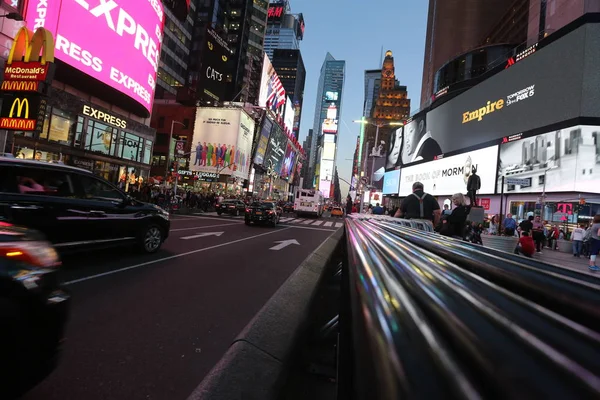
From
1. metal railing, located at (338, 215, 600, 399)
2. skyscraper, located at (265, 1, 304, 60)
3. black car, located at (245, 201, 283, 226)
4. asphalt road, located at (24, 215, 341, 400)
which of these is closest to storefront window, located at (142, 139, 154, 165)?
black car, located at (245, 201, 283, 226)

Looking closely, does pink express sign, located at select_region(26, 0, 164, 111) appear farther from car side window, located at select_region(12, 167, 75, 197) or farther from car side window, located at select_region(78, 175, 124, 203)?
car side window, located at select_region(12, 167, 75, 197)

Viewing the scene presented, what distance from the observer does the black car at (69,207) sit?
5.29m

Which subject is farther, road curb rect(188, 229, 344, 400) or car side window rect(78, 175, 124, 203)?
car side window rect(78, 175, 124, 203)

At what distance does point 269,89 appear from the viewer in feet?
245

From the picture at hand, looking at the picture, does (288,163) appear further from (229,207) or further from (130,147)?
(229,207)

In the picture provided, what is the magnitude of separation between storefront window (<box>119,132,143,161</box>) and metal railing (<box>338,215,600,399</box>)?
34.8m

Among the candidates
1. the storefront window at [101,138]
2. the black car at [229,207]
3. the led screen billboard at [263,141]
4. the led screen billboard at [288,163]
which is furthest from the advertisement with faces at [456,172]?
the led screen billboard at [288,163]

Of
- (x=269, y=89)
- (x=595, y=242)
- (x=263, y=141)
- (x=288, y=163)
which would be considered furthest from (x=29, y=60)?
(x=288, y=163)

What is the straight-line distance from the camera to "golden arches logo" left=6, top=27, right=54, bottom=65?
1605 cm

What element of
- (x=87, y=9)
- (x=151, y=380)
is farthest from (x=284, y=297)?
(x=87, y=9)

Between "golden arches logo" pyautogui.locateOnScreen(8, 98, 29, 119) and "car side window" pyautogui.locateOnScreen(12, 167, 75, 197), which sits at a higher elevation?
"golden arches logo" pyautogui.locateOnScreen(8, 98, 29, 119)

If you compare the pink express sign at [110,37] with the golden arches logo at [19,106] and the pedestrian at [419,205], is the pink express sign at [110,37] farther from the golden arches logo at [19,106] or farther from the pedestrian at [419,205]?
the pedestrian at [419,205]

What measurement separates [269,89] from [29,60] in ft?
202

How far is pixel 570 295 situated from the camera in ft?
2.13
